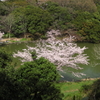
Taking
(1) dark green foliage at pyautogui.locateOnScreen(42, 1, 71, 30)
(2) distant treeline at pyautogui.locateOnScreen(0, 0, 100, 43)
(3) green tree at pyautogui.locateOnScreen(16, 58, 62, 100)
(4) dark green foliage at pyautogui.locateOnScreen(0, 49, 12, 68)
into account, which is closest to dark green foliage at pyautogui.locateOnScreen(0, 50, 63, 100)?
(3) green tree at pyautogui.locateOnScreen(16, 58, 62, 100)

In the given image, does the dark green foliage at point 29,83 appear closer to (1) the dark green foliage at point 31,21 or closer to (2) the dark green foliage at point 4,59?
(2) the dark green foliage at point 4,59

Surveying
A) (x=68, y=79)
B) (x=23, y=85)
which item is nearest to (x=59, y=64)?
(x=68, y=79)

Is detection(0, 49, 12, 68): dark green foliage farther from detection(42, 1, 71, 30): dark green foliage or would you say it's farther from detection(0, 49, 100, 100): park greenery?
detection(42, 1, 71, 30): dark green foliage

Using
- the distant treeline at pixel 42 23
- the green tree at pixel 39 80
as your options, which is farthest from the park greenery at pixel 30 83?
the distant treeline at pixel 42 23

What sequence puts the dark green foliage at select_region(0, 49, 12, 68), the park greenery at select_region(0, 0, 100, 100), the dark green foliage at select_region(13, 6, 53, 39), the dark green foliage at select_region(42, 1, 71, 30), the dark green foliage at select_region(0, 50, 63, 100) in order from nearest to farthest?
the dark green foliage at select_region(0, 50, 63, 100) < the park greenery at select_region(0, 0, 100, 100) < the dark green foliage at select_region(0, 49, 12, 68) < the dark green foliage at select_region(13, 6, 53, 39) < the dark green foliage at select_region(42, 1, 71, 30)

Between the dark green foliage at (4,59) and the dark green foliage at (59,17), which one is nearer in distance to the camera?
the dark green foliage at (4,59)

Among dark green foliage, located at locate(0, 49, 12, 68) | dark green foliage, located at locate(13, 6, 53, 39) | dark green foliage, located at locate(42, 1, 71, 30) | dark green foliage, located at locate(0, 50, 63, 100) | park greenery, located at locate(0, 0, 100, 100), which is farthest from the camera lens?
dark green foliage, located at locate(42, 1, 71, 30)

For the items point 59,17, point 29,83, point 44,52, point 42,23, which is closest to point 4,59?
point 29,83

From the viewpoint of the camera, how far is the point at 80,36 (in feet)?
70.6

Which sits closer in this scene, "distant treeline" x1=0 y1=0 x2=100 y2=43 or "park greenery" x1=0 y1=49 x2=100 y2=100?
"park greenery" x1=0 y1=49 x2=100 y2=100

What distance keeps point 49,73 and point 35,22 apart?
1650cm

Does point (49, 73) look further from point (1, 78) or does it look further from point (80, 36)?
point (80, 36)

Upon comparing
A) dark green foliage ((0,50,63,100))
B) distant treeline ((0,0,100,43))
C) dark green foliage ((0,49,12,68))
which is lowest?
dark green foliage ((0,50,63,100))

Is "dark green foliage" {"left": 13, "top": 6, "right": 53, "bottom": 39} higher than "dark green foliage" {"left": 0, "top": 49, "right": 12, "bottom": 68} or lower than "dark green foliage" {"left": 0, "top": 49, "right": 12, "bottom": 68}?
higher
